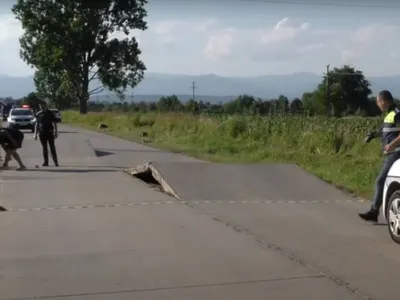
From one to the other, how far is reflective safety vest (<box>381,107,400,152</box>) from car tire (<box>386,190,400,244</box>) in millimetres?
1091

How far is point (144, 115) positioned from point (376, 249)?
42.9 meters

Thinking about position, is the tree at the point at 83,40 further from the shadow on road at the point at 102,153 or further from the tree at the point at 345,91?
the shadow on road at the point at 102,153

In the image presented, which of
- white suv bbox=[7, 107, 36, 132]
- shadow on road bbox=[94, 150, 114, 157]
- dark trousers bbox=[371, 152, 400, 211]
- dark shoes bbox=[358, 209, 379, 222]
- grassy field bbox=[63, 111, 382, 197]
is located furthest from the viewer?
white suv bbox=[7, 107, 36, 132]

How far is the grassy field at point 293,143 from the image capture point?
1689 centimetres

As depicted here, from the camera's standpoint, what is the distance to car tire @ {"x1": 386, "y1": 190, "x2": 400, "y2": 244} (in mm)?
8219

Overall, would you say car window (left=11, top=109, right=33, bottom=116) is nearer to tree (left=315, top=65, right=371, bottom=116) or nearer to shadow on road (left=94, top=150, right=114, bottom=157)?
shadow on road (left=94, top=150, right=114, bottom=157)

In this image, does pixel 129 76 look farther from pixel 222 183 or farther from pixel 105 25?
pixel 222 183

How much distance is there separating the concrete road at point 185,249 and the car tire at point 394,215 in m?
0.12

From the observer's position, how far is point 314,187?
13344mm

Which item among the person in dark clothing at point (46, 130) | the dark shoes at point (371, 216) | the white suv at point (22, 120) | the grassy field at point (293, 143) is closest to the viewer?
the dark shoes at point (371, 216)

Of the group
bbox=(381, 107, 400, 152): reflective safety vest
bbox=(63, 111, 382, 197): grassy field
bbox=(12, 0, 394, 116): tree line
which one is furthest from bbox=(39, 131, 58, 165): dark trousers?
bbox=(12, 0, 394, 116): tree line

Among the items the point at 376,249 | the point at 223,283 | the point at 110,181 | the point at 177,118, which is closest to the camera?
the point at 223,283

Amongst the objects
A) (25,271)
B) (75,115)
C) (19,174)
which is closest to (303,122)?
(19,174)

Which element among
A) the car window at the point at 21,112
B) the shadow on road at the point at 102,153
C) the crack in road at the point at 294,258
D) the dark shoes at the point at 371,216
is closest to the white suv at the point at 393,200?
the dark shoes at the point at 371,216
